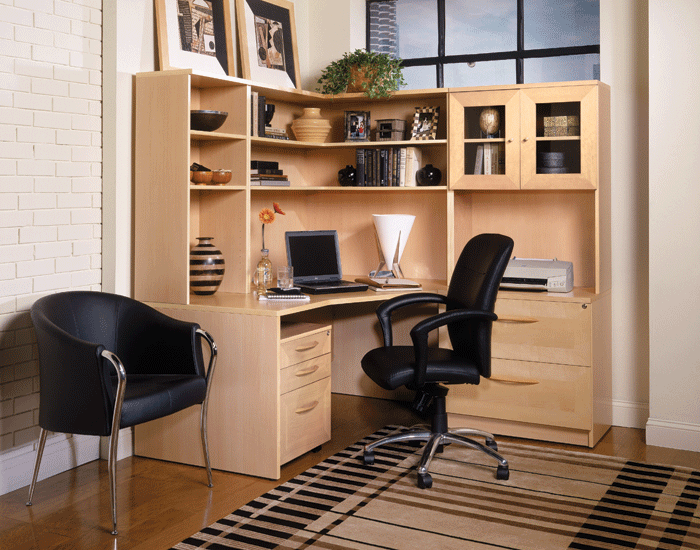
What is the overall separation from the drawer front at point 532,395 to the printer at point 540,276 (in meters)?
0.41

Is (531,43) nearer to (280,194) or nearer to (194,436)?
(280,194)

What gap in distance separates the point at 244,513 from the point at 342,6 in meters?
3.37

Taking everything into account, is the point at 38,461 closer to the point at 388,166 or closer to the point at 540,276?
the point at 388,166

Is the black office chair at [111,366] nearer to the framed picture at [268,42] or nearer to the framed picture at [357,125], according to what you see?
the framed picture at [268,42]

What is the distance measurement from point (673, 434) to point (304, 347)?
1987 mm

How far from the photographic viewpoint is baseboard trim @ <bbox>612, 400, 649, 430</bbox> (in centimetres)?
432

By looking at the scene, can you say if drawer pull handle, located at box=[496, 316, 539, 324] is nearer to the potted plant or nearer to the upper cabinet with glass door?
the upper cabinet with glass door

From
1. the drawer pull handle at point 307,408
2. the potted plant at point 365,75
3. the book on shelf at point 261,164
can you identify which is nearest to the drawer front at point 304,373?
the drawer pull handle at point 307,408

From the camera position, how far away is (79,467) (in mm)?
3643

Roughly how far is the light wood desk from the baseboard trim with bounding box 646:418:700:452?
171 cm

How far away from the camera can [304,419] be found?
12.1ft

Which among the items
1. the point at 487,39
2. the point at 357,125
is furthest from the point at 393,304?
the point at 487,39

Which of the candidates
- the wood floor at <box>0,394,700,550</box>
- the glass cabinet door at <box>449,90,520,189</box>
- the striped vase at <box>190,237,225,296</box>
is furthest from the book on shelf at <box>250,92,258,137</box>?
the wood floor at <box>0,394,700,550</box>

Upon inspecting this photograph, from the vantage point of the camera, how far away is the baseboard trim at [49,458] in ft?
10.8
